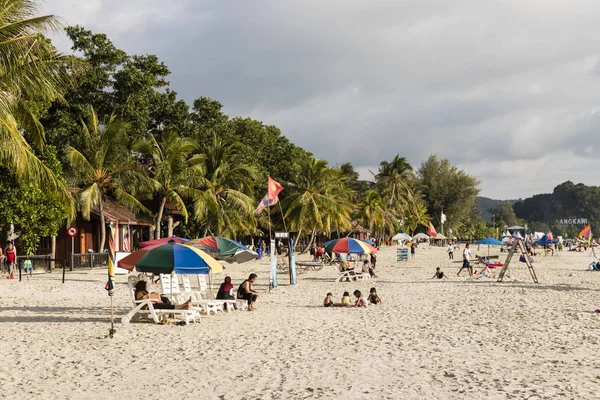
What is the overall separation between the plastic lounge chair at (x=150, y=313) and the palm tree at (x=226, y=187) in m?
23.0

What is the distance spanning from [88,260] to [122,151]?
587 centimetres

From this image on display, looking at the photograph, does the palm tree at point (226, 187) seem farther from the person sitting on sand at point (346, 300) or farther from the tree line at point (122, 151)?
the person sitting on sand at point (346, 300)

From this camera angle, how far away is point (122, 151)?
1174 inches

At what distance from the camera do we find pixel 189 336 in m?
10.4

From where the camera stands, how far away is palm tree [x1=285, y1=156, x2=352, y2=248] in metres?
41.8

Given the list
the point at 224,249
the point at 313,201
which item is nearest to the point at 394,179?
the point at 313,201

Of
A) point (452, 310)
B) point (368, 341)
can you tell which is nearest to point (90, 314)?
point (368, 341)

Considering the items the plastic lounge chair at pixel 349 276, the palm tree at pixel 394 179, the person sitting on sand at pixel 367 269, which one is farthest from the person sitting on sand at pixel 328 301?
the palm tree at pixel 394 179

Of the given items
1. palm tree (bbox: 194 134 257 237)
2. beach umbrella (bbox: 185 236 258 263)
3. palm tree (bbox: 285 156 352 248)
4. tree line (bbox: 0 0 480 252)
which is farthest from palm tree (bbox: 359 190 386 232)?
beach umbrella (bbox: 185 236 258 263)

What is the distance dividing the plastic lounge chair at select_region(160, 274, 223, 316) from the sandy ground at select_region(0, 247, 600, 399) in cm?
30

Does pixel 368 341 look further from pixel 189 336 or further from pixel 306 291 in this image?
pixel 306 291

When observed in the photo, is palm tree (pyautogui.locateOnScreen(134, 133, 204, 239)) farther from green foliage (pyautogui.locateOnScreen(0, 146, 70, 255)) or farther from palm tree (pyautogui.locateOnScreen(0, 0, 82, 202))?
palm tree (pyautogui.locateOnScreen(0, 0, 82, 202))

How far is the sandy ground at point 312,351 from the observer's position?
678 cm

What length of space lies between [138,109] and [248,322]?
25.0 metres
